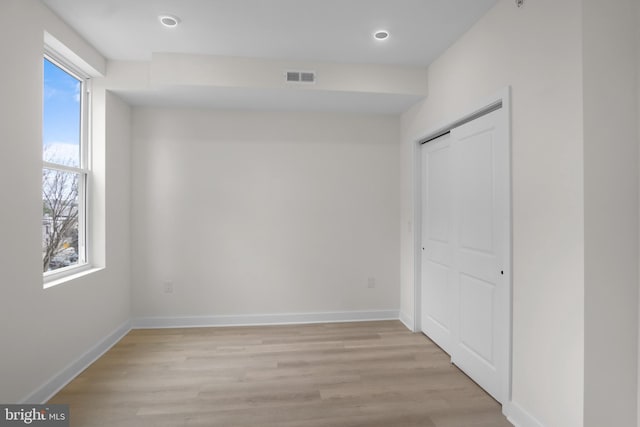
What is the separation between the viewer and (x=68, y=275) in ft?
9.00

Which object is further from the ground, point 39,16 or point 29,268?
point 39,16

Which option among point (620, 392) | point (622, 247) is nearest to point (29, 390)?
point (620, 392)

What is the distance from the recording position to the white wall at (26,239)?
6.42ft

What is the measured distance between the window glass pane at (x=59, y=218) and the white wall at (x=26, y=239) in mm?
246

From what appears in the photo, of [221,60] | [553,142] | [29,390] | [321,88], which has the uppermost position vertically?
[221,60]

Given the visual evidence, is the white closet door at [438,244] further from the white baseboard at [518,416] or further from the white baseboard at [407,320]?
the white baseboard at [518,416]

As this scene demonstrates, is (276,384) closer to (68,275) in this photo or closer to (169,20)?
(68,275)

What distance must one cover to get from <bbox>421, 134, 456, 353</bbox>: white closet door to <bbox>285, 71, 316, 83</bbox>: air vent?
144 centimetres

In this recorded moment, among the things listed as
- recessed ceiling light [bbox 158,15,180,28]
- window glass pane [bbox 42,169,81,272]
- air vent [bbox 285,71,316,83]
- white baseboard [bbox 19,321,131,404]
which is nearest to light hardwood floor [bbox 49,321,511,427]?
white baseboard [bbox 19,321,131,404]

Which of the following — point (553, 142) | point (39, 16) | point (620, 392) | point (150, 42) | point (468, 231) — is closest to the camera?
point (620, 392)

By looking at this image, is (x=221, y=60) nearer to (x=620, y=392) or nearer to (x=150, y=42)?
(x=150, y=42)

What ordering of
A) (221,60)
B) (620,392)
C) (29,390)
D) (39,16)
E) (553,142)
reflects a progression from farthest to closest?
(221,60) → (39,16) → (29,390) → (553,142) → (620,392)

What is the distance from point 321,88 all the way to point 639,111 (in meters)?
2.38

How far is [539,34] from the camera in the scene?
74.9 inches
